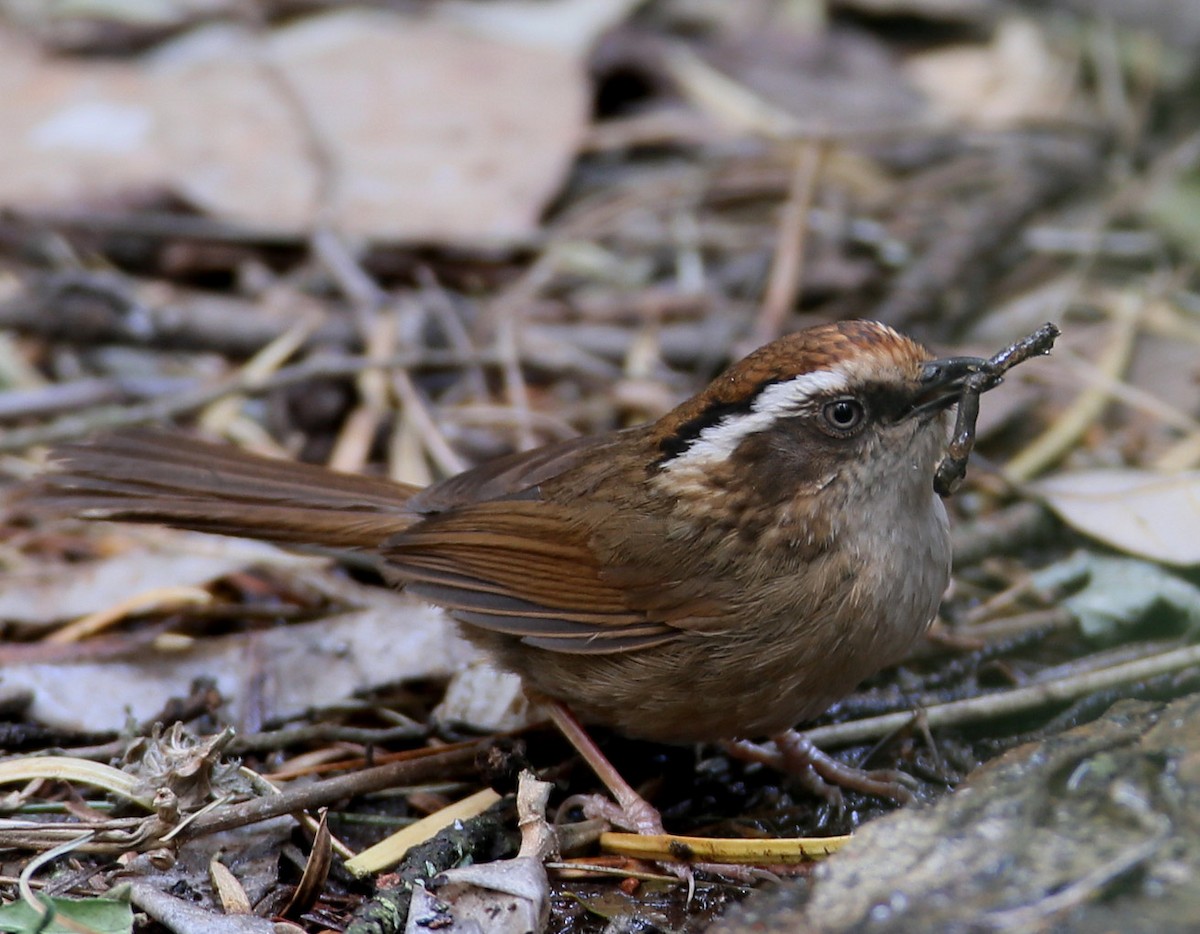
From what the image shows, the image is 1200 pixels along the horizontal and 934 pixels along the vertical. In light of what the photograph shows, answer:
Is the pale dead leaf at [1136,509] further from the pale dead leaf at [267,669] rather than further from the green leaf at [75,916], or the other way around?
the green leaf at [75,916]

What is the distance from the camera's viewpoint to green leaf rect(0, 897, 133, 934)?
2924 mm

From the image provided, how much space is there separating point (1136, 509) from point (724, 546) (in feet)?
4.77

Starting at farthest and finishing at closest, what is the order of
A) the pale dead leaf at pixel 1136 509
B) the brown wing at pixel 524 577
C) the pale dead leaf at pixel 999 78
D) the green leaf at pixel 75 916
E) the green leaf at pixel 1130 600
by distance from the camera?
the pale dead leaf at pixel 999 78 → the pale dead leaf at pixel 1136 509 → the green leaf at pixel 1130 600 → the brown wing at pixel 524 577 → the green leaf at pixel 75 916

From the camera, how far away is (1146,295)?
5.74 m

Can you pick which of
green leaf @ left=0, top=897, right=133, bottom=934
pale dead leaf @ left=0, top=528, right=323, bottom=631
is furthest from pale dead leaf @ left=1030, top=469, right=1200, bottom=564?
green leaf @ left=0, top=897, right=133, bottom=934

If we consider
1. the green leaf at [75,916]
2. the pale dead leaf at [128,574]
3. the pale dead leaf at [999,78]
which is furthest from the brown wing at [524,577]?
the pale dead leaf at [999,78]

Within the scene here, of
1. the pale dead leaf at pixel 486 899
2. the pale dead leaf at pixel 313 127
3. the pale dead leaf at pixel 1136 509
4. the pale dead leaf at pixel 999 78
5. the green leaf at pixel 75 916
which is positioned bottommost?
the green leaf at pixel 75 916

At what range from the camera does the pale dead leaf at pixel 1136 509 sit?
13.4 feet

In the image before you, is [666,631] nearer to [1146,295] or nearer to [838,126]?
[1146,295]

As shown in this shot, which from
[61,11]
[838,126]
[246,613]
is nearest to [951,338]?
[838,126]

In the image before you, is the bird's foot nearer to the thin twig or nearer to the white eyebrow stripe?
the thin twig

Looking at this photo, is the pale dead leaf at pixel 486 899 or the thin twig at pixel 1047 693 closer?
the pale dead leaf at pixel 486 899

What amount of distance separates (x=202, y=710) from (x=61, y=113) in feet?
12.2

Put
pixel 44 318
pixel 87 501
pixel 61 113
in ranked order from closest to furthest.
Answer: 1. pixel 87 501
2. pixel 44 318
3. pixel 61 113
